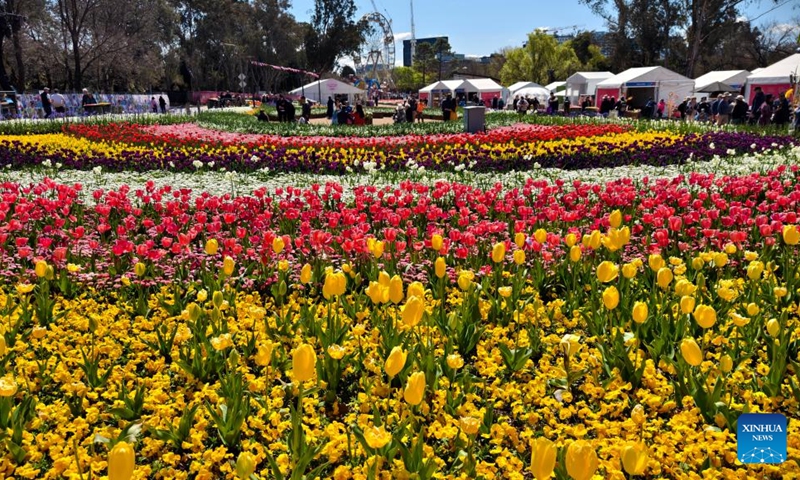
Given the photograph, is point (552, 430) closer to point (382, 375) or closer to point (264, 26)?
point (382, 375)

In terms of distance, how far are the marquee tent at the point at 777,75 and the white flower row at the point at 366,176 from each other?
51.8 ft

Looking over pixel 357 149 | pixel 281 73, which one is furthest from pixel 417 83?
pixel 357 149

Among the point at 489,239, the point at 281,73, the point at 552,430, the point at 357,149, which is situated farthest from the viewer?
the point at 281,73

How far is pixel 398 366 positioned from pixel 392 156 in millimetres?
10240

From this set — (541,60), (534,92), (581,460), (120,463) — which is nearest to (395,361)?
(581,460)

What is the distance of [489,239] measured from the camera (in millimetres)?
5969

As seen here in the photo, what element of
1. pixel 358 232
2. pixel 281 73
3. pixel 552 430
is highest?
pixel 281 73

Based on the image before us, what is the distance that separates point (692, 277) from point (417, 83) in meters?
108

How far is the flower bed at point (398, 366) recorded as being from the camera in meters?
2.59

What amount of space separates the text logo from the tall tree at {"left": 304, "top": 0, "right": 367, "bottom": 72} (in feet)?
234

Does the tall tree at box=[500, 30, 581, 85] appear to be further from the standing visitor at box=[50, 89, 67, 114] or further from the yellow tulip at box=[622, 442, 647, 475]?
the yellow tulip at box=[622, 442, 647, 475]

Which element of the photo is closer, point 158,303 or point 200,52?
point 158,303

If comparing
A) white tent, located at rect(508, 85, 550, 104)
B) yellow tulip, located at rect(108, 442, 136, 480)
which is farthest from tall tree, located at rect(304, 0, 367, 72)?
yellow tulip, located at rect(108, 442, 136, 480)

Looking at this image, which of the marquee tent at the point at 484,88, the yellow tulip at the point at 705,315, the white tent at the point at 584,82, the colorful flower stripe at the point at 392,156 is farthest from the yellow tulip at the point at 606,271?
the marquee tent at the point at 484,88
